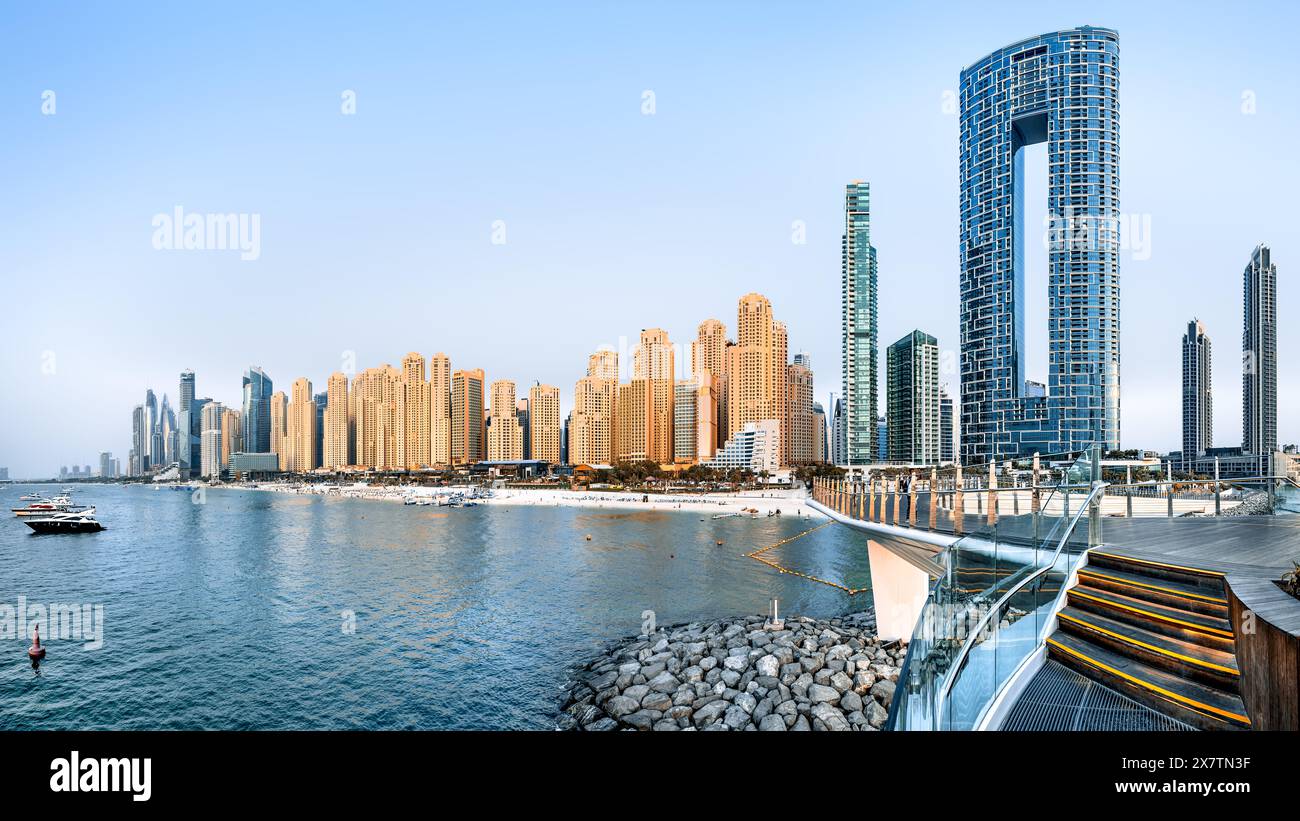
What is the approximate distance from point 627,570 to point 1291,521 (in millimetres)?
23042

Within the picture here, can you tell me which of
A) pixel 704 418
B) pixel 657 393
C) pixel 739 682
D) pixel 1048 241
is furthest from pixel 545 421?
pixel 739 682

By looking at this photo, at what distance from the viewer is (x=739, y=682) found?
41.3 ft

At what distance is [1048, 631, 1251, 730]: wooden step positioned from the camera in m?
3.36

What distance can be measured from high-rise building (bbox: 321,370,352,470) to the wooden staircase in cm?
11848

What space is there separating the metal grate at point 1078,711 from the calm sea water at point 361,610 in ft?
32.0

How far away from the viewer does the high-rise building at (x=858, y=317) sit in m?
98.2

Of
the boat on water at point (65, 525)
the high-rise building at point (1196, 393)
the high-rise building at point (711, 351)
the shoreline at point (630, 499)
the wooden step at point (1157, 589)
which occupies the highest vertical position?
the high-rise building at point (711, 351)

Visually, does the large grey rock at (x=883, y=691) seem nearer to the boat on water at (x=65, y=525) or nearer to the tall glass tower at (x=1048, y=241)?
the tall glass tower at (x=1048, y=241)

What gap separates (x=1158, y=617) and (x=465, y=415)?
123 meters

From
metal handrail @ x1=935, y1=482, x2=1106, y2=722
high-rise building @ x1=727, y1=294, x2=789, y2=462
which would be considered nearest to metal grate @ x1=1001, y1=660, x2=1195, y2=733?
metal handrail @ x1=935, y1=482, x2=1106, y2=722

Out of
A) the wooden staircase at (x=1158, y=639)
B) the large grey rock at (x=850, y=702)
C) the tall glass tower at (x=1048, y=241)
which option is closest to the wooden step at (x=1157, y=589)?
the wooden staircase at (x=1158, y=639)

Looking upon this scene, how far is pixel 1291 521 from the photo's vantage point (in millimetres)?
8359
